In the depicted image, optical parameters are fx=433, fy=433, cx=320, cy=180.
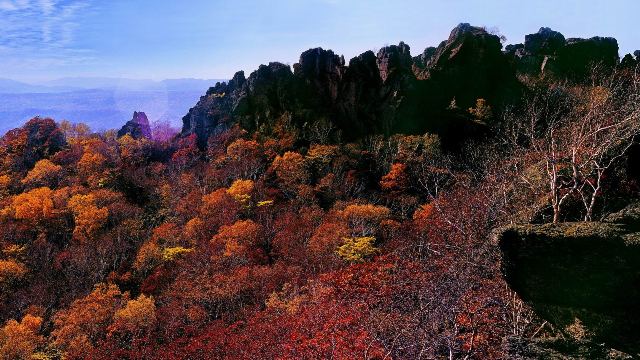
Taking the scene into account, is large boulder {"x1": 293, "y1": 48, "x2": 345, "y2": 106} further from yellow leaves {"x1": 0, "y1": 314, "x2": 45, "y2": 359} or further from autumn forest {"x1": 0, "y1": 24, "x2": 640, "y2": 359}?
yellow leaves {"x1": 0, "y1": 314, "x2": 45, "y2": 359}

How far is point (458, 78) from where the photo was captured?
8781 centimetres

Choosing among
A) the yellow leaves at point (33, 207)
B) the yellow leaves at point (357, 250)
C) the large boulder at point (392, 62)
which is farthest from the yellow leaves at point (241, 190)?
the large boulder at point (392, 62)

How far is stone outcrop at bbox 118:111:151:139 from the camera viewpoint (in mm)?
113875

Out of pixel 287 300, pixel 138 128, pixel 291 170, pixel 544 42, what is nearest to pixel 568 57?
pixel 544 42

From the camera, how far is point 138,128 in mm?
115938

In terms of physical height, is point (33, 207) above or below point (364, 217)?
below

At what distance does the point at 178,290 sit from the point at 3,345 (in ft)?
60.3

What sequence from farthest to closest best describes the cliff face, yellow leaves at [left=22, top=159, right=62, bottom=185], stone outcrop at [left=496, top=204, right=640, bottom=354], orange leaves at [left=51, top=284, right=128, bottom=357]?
yellow leaves at [left=22, top=159, right=62, bottom=185]
the cliff face
orange leaves at [left=51, top=284, right=128, bottom=357]
stone outcrop at [left=496, top=204, right=640, bottom=354]

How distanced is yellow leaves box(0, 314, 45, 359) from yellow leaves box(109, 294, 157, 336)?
8602 mm

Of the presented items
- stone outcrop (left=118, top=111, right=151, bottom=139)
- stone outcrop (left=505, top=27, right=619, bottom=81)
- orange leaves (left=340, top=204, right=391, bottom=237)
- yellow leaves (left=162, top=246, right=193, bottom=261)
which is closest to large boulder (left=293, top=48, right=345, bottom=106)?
orange leaves (left=340, top=204, right=391, bottom=237)

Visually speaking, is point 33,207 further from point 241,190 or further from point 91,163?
point 241,190

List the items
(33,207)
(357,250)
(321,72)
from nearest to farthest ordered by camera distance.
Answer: (357,250), (33,207), (321,72)

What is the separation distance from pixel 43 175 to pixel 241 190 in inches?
1978

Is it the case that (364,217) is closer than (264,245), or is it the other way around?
(364,217)
